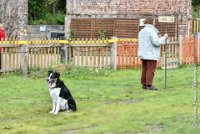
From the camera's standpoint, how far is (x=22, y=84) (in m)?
17.0

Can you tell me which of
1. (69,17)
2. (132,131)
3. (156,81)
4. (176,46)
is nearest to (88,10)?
(69,17)

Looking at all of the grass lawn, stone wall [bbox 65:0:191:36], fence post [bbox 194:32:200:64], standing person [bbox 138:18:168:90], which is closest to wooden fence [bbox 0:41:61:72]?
the grass lawn

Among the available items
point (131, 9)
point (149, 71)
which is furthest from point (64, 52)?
point (131, 9)

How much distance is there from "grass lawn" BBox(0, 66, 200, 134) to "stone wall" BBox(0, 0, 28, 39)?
4.17 meters

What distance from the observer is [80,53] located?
21.5 meters

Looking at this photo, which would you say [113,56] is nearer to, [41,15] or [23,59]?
[23,59]

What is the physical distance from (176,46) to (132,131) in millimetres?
14007

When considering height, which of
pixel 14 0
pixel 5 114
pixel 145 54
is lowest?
pixel 5 114

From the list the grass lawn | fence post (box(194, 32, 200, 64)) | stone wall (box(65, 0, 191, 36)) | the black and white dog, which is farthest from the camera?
stone wall (box(65, 0, 191, 36))

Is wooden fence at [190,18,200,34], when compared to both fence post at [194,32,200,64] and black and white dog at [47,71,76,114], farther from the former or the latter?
black and white dog at [47,71,76,114]

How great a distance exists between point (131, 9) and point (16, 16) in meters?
11.2

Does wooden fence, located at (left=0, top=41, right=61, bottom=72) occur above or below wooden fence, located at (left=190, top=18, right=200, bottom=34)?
below

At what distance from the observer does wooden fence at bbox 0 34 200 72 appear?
1984cm

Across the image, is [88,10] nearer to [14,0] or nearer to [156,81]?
[14,0]
